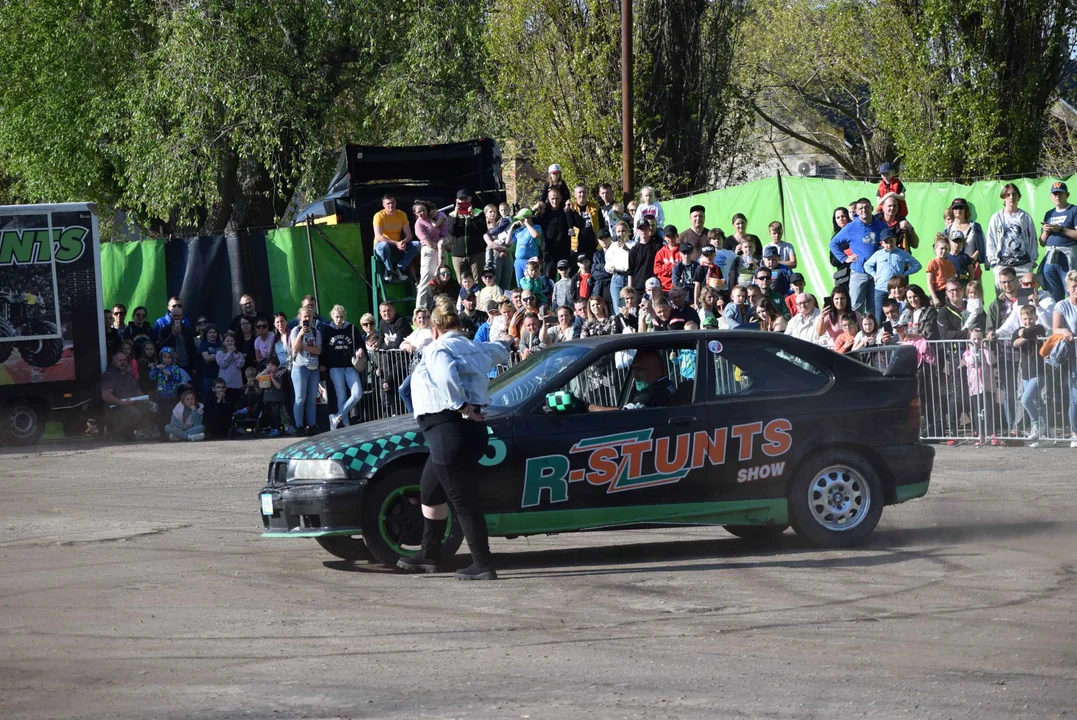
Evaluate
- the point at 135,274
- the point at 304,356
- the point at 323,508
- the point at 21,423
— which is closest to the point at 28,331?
the point at 21,423

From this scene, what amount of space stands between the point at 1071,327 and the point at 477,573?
9240 millimetres

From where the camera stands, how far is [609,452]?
30.1 ft

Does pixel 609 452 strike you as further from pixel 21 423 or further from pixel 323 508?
pixel 21 423

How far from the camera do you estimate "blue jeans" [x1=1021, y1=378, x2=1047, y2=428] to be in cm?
1554

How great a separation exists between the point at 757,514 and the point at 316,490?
9.56 ft

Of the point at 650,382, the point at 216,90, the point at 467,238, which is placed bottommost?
the point at 650,382

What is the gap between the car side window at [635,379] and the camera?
30.7 feet

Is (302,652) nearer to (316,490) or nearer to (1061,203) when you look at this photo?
(316,490)

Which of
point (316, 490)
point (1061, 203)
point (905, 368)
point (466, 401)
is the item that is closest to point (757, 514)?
point (905, 368)

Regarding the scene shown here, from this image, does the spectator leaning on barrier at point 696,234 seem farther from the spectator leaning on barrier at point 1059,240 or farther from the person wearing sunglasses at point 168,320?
the person wearing sunglasses at point 168,320

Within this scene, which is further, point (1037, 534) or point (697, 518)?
point (1037, 534)

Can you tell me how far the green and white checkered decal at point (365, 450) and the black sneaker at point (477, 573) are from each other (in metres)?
0.87

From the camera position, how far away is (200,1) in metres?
29.9

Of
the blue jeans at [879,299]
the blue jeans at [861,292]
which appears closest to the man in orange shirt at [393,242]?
the blue jeans at [861,292]
